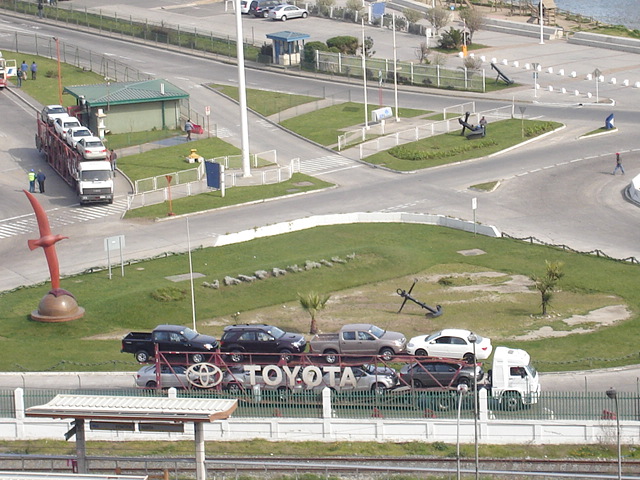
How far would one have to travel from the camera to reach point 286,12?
131250 millimetres

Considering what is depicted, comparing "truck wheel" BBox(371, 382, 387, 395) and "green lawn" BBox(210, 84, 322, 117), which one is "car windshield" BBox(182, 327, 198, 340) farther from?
"green lawn" BBox(210, 84, 322, 117)

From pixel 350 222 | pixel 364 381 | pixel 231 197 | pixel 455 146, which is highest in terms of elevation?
pixel 364 381

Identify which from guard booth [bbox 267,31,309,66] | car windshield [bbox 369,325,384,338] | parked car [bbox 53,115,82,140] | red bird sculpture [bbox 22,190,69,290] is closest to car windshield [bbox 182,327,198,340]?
car windshield [bbox 369,325,384,338]

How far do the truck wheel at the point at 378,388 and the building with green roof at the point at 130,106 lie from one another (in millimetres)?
55285

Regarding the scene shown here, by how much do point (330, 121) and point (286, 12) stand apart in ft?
122

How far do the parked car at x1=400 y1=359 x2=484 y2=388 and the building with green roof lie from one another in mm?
55209

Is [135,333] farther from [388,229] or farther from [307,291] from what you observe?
[388,229]

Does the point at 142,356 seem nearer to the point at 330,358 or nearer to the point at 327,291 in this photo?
the point at 330,358

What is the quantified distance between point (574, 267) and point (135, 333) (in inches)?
968

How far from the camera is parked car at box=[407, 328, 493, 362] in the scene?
48.0 meters

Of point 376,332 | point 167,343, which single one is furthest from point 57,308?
point 376,332

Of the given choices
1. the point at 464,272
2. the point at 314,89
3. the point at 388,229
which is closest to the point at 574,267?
the point at 464,272

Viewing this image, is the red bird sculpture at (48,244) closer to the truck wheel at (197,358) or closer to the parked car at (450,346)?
the truck wheel at (197,358)

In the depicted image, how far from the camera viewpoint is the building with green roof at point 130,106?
310 ft
